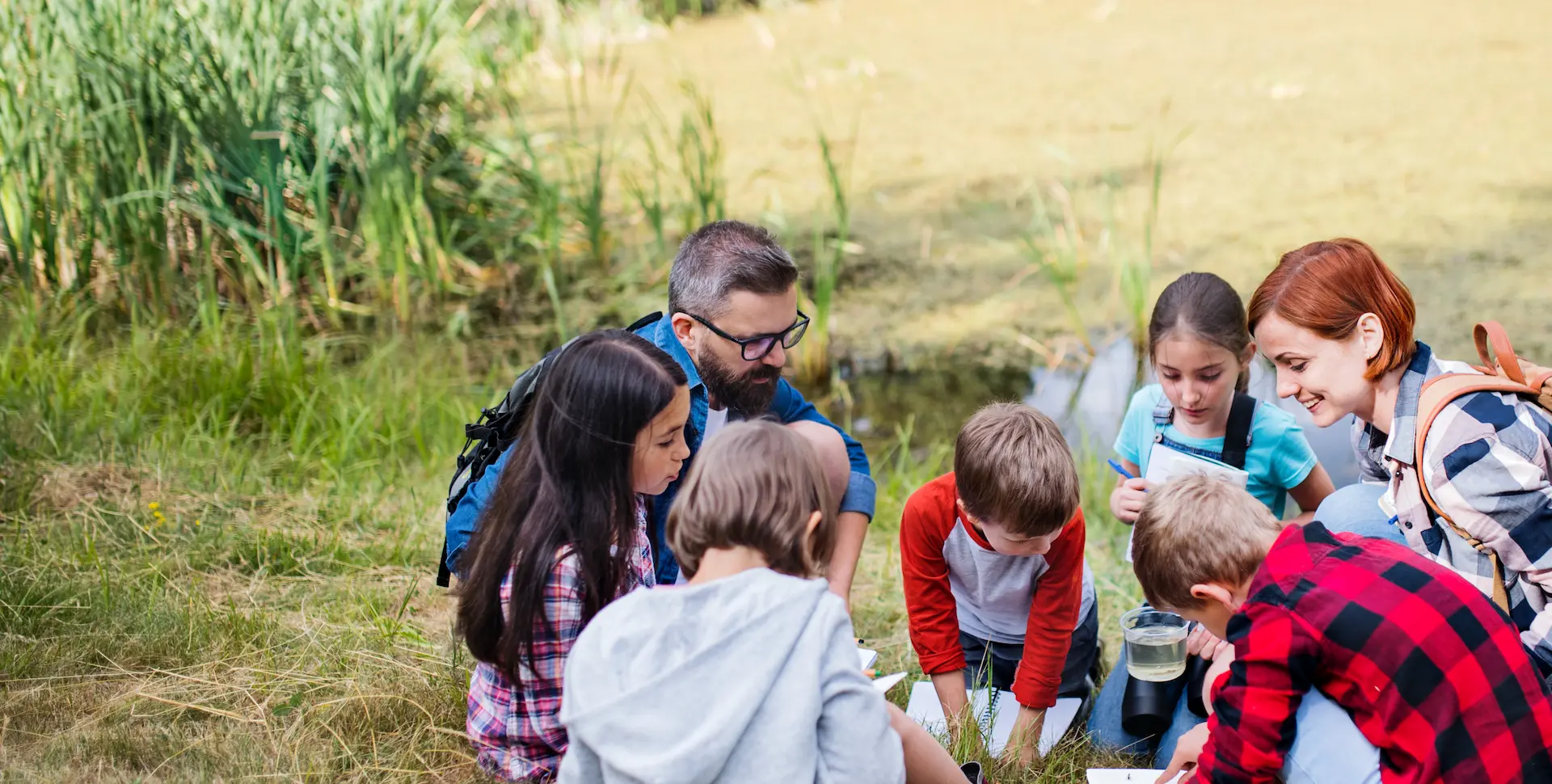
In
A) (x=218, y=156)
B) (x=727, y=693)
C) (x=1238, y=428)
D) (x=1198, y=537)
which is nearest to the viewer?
(x=727, y=693)

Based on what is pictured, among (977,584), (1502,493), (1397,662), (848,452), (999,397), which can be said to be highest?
(1502,493)

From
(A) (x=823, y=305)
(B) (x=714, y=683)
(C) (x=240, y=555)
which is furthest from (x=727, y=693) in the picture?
(A) (x=823, y=305)

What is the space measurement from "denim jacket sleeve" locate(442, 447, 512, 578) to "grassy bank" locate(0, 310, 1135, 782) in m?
0.23

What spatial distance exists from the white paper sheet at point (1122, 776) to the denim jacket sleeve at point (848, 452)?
659mm

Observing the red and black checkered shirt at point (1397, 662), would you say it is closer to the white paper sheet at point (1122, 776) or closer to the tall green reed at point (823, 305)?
the white paper sheet at point (1122, 776)

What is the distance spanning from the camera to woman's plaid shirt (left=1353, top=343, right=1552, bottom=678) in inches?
66.9

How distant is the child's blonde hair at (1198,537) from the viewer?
168 centimetres

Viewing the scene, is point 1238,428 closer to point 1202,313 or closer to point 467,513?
point 1202,313

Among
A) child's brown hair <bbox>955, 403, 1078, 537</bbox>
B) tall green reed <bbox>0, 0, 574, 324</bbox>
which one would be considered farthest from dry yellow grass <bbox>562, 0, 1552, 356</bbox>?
child's brown hair <bbox>955, 403, 1078, 537</bbox>

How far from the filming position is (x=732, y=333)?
2250 mm

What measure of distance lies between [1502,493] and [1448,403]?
14 centimetres

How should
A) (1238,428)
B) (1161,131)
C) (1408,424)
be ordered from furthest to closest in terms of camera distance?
(1161,131) → (1238,428) → (1408,424)

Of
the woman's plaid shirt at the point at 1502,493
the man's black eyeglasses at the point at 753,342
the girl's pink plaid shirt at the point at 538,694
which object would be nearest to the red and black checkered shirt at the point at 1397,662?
the woman's plaid shirt at the point at 1502,493

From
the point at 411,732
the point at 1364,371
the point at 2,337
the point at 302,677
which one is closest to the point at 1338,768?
the point at 1364,371
